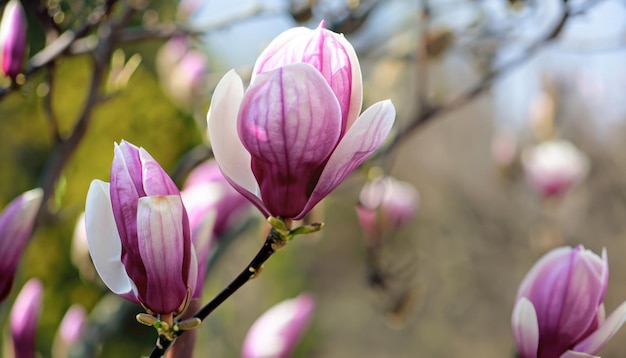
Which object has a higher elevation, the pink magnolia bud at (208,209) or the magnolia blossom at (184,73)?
the pink magnolia bud at (208,209)

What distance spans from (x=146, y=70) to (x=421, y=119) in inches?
142

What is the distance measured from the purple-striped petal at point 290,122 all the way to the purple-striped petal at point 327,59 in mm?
19

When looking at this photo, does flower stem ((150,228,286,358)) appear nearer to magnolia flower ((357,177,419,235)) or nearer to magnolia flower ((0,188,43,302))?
magnolia flower ((0,188,43,302))

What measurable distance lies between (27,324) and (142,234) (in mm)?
330

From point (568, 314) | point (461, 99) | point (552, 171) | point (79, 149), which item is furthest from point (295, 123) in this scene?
point (79, 149)

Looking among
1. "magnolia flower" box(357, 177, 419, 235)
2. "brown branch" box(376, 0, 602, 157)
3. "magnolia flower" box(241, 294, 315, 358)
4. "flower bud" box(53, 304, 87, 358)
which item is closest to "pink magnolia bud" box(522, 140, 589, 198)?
A: "magnolia flower" box(357, 177, 419, 235)

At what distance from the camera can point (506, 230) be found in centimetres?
480

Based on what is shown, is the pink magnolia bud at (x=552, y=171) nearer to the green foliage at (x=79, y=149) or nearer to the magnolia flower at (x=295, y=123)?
the magnolia flower at (x=295, y=123)

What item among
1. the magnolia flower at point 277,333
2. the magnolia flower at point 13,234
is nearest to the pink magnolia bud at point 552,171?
the magnolia flower at point 277,333

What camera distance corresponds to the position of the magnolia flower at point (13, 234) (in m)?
0.53

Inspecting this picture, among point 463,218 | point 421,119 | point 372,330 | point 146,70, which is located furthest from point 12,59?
point 372,330

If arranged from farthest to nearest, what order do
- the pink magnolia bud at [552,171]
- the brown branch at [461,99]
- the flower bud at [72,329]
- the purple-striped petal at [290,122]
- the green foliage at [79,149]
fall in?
the green foliage at [79,149], the pink magnolia bud at [552,171], the brown branch at [461,99], the flower bud at [72,329], the purple-striped petal at [290,122]

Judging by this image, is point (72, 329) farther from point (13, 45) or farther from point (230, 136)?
point (230, 136)

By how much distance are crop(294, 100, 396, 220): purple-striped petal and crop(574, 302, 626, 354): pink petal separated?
0.20 metres
